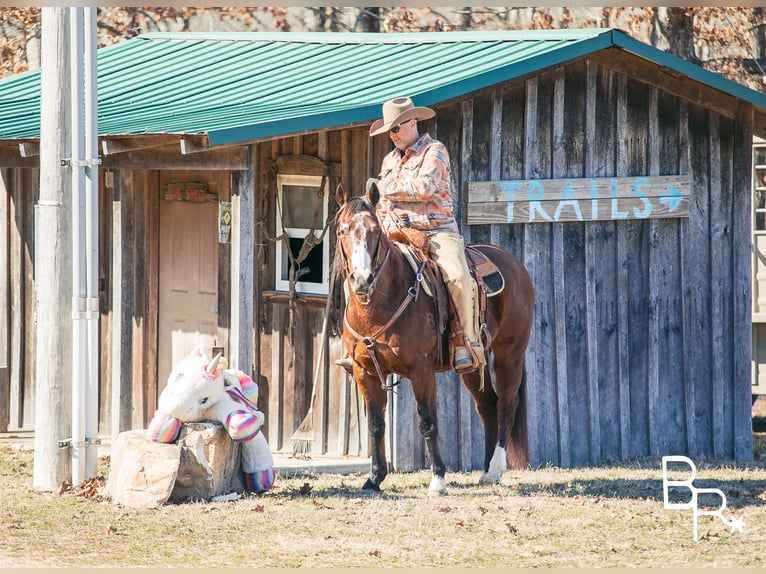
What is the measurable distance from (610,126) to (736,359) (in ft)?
8.70

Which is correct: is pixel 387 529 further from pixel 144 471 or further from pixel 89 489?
pixel 89 489

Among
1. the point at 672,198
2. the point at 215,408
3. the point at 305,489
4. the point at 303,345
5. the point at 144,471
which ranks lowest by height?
the point at 305,489

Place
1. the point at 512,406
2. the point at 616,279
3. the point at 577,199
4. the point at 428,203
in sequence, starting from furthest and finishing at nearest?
the point at 616,279
the point at 577,199
the point at 512,406
the point at 428,203

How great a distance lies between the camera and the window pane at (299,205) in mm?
11336

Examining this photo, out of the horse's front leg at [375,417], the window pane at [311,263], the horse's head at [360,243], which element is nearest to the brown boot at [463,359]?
the horse's front leg at [375,417]

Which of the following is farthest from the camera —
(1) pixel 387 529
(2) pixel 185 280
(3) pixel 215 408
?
(2) pixel 185 280

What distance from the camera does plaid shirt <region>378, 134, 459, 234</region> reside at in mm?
9062

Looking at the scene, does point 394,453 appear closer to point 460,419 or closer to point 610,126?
point 460,419

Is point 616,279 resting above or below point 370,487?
above

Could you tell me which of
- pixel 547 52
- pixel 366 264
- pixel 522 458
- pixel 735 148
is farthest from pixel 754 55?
pixel 366 264

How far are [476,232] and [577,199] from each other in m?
1.07

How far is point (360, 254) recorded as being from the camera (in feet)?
27.6

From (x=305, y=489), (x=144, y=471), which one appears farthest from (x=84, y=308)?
(x=305, y=489)

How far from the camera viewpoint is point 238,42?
14.9 metres
